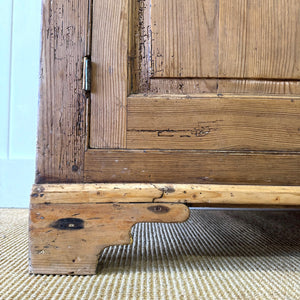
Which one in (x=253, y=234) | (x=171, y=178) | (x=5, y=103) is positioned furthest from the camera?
(x=5, y=103)

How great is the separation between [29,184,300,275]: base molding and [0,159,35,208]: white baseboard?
0.81m

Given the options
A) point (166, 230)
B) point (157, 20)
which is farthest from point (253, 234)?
point (157, 20)

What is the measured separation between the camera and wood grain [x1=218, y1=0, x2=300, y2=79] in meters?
0.56

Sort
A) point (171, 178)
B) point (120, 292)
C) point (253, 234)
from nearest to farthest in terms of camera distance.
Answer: point (120, 292) < point (171, 178) < point (253, 234)

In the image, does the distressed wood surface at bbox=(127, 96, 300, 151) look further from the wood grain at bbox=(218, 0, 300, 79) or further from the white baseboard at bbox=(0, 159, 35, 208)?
the white baseboard at bbox=(0, 159, 35, 208)

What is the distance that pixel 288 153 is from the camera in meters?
0.54

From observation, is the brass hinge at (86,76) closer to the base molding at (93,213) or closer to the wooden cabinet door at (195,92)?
the wooden cabinet door at (195,92)

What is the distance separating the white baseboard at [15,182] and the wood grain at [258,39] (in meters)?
0.96

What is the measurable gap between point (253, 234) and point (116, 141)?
508 millimetres

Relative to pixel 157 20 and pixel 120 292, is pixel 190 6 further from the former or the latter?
pixel 120 292

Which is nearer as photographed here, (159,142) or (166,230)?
(159,142)

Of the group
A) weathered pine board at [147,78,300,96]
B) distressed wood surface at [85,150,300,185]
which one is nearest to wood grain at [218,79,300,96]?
weathered pine board at [147,78,300,96]

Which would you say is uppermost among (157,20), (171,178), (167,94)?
(157,20)

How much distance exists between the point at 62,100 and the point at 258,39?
1.19 ft
